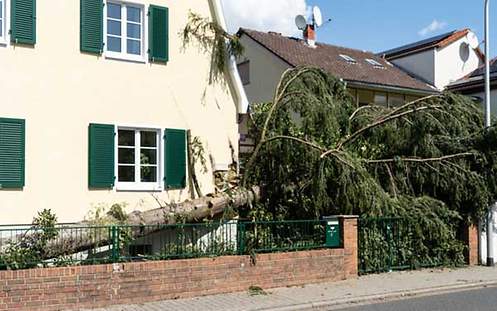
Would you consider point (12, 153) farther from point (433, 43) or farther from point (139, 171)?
point (433, 43)

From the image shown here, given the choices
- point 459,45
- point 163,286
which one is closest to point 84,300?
point 163,286

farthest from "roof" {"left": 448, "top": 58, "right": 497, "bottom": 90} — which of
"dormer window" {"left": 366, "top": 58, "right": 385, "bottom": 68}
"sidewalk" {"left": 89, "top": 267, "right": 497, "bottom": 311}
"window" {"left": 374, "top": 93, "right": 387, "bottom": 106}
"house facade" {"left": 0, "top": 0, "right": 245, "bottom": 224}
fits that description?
"house facade" {"left": 0, "top": 0, "right": 245, "bottom": 224}

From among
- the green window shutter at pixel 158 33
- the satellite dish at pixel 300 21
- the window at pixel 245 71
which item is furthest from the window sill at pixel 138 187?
the satellite dish at pixel 300 21

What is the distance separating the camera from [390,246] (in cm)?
1493

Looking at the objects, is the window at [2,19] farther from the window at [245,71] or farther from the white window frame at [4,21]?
the window at [245,71]

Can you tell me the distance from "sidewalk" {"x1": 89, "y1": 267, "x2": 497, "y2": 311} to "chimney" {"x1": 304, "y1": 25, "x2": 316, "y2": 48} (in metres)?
18.4

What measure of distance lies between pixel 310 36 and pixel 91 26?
746 inches

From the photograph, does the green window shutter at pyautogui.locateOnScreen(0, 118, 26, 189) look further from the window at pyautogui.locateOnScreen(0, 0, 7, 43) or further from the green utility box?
the green utility box

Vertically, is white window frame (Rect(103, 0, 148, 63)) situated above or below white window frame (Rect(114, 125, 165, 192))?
above

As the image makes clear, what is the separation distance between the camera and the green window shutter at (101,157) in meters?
14.0

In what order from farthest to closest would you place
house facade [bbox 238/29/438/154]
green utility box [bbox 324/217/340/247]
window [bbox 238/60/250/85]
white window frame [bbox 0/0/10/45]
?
window [bbox 238/60/250/85] < house facade [bbox 238/29/438/154] < green utility box [bbox 324/217/340/247] < white window frame [bbox 0/0/10/45]

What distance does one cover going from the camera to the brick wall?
991 cm

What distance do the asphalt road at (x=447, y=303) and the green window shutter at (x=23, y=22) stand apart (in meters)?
8.68

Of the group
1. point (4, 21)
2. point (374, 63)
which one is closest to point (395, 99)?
point (374, 63)
